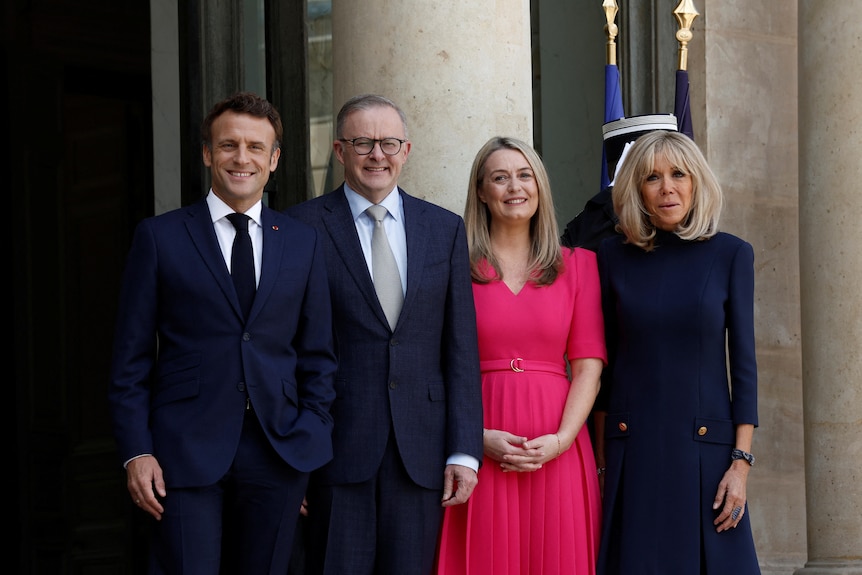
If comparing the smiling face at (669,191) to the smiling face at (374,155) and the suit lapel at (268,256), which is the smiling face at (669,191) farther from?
the suit lapel at (268,256)

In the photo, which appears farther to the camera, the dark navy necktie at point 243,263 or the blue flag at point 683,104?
the blue flag at point 683,104

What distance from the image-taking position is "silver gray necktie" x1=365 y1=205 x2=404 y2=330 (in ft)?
14.8

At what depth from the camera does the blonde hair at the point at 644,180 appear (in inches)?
187

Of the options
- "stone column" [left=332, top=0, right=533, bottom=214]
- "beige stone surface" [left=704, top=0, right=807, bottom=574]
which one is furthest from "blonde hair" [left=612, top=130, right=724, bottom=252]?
"beige stone surface" [left=704, top=0, right=807, bottom=574]

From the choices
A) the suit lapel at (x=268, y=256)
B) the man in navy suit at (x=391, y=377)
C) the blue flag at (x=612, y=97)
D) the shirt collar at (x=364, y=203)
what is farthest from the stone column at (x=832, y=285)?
the suit lapel at (x=268, y=256)

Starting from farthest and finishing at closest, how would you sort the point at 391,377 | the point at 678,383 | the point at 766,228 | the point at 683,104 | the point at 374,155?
the point at 766,228
the point at 683,104
the point at 678,383
the point at 374,155
the point at 391,377

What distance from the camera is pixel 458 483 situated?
448 cm

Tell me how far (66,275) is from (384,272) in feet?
20.1

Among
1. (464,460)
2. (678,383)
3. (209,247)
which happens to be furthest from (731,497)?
(209,247)

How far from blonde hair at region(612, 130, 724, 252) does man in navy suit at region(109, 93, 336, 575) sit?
109cm

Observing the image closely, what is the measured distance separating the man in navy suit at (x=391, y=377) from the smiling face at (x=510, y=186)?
0.23m

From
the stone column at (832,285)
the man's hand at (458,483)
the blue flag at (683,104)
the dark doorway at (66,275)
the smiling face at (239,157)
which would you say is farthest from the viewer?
the dark doorway at (66,275)

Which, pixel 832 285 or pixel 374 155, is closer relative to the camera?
pixel 374 155

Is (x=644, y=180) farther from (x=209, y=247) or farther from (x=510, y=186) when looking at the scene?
(x=209, y=247)
